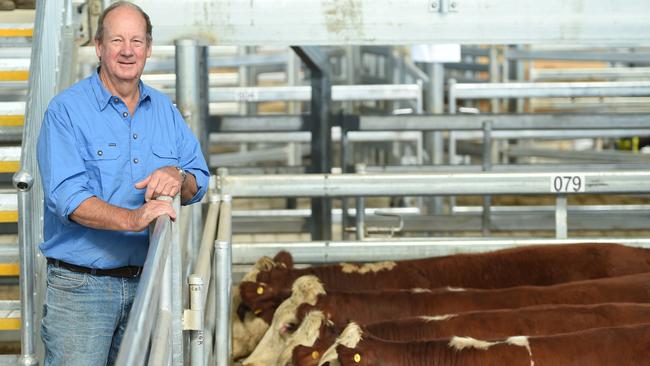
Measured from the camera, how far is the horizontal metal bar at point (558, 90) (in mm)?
9289

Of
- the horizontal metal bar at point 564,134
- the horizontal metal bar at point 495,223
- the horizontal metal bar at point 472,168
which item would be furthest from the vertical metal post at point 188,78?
the horizontal metal bar at point 564,134

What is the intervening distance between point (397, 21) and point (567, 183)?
1.12 metres

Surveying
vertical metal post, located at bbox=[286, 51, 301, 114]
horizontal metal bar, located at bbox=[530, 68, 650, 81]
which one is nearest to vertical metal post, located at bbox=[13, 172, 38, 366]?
horizontal metal bar, located at bbox=[530, 68, 650, 81]

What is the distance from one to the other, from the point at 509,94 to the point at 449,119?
1466 millimetres

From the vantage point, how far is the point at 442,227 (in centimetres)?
798

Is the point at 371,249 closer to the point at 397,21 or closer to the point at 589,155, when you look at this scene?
the point at 397,21

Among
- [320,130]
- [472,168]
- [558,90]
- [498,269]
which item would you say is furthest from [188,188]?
[558,90]

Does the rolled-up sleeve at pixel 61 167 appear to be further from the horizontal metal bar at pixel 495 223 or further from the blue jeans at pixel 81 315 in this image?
the horizontal metal bar at pixel 495 223

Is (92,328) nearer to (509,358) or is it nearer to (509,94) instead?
(509,358)

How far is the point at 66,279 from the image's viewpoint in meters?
3.50

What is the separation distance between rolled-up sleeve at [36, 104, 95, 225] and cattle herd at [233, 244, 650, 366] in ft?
4.38

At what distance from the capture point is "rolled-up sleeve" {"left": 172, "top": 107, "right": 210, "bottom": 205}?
12.3 ft

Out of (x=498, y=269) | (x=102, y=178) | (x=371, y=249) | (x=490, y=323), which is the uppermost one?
(x=102, y=178)

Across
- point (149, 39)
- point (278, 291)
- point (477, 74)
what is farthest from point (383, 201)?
point (149, 39)
